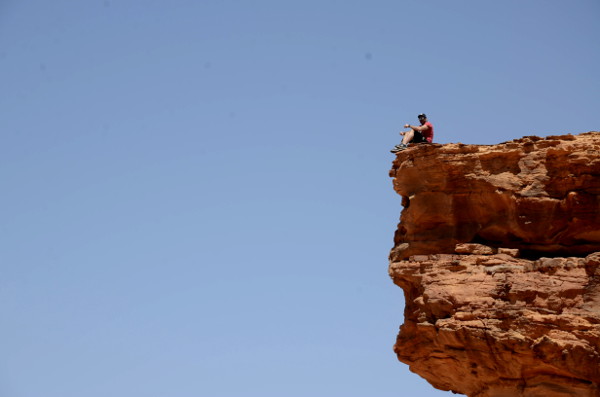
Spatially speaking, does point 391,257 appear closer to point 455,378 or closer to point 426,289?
point 426,289

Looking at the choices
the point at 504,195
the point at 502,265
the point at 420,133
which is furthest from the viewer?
the point at 420,133

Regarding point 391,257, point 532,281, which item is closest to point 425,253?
point 391,257

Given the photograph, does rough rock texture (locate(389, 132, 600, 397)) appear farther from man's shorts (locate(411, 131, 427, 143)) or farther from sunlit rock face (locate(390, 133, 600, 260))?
man's shorts (locate(411, 131, 427, 143))

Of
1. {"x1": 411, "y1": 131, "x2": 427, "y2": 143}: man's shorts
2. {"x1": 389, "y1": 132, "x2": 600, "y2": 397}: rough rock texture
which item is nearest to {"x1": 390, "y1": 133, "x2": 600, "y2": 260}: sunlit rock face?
{"x1": 389, "y1": 132, "x2": 600, "y2": 397}: rough rock texture

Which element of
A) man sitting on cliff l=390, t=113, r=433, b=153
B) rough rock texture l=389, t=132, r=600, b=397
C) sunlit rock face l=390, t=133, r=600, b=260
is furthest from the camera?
man sitting on cliff l=390, t=113, r=433, b=153

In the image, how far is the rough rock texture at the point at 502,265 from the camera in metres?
32.5

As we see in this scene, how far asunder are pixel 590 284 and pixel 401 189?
25.2 ft

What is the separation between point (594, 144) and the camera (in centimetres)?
3456

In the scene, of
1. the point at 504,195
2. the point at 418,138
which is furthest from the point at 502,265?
the point at 418,138

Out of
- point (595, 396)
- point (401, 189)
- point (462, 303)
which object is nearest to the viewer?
point (595, 396)

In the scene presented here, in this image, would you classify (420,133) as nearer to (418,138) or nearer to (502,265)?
(418,138)

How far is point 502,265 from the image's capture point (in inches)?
1351

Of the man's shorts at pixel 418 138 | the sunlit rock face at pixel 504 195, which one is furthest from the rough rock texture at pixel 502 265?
the man's shorts at pixel 418 138

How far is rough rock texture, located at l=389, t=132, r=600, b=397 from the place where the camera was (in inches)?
1281
